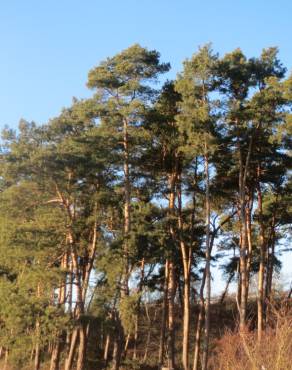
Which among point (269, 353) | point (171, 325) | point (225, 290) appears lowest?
point (269, 353)

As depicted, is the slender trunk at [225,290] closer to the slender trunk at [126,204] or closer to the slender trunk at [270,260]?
the slender trunk at [270,260]

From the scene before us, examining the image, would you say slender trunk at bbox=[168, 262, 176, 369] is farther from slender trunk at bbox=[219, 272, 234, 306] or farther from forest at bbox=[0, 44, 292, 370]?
slender trunk at bbox=[219, 272, 234, 306]

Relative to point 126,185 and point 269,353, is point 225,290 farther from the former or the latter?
point 269,353

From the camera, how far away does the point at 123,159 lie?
892 inches

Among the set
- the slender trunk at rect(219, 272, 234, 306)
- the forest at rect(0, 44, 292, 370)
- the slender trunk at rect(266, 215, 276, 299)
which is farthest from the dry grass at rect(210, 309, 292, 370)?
the slender trunk at rect(219, 272, 234, 306)

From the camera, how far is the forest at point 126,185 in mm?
20578

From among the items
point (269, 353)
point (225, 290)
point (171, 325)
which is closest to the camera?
point (269, 353)

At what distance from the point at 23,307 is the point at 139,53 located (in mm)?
11411

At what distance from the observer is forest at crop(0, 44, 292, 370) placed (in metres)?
20.6

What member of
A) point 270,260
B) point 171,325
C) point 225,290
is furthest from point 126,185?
point 225,290

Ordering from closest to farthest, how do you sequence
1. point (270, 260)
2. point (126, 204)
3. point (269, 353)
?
point (269, 353) < point (126, 204) < point (270, 260)

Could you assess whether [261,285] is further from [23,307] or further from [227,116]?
[23,307]

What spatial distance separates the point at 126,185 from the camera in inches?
891

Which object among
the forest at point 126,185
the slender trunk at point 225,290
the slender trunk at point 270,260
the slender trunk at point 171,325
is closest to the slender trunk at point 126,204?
the forest at point 126,185
